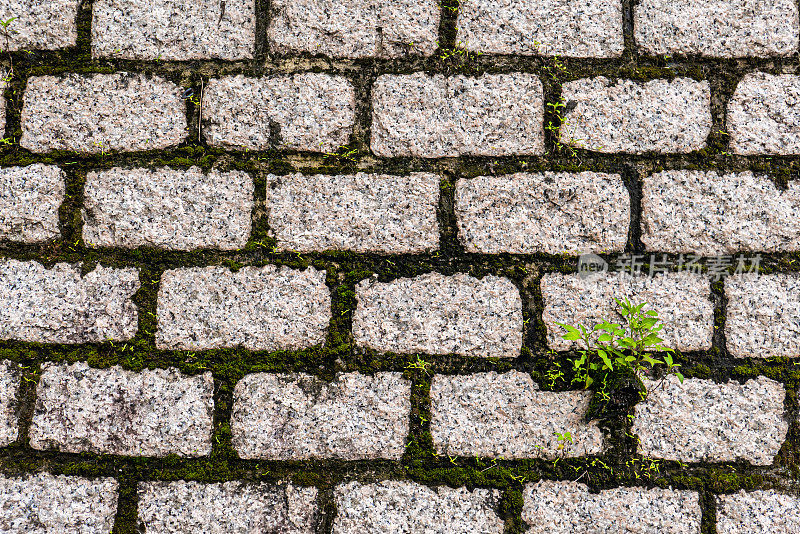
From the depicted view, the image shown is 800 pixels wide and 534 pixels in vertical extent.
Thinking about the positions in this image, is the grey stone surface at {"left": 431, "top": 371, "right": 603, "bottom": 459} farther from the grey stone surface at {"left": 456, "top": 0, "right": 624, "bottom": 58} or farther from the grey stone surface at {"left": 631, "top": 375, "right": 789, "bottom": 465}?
the grey stone surface at {"left": 456, "top": 0, "right": 624, "bottom": 58}

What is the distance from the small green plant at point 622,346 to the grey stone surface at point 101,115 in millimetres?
1346

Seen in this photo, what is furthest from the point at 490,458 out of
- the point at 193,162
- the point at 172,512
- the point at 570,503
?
the point at 193,162

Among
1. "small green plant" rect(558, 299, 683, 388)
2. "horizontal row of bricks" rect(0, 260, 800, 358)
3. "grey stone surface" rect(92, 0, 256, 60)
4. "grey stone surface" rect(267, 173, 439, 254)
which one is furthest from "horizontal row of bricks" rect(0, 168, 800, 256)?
"grey stone surface" rect(92, 0, 256, 60)

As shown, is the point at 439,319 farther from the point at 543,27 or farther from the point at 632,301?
the point at 543,27

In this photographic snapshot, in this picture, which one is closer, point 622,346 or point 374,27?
point 622,346

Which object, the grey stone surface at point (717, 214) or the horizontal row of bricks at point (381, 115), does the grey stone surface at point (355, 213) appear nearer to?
the horizontal row of bricks at point (381, 115)

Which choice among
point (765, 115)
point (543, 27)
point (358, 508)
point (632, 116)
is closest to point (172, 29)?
point (543, 27)

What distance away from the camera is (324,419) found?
1.54 meters

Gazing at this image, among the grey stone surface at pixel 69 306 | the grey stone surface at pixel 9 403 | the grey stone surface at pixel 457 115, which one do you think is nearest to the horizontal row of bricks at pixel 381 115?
the grey stone surface at pixel 457 115

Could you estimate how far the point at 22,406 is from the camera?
156 cm

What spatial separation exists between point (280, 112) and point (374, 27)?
0.40m

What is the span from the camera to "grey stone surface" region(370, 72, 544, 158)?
160 centimetres

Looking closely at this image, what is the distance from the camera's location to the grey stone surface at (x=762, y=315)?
5.16 feet

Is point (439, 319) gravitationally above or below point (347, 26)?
below
